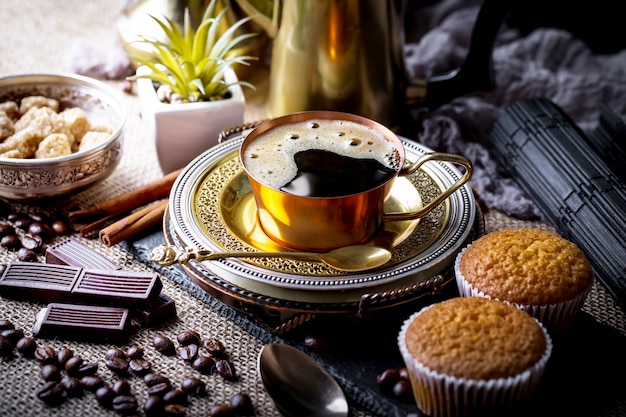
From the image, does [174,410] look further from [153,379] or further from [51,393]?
[51,393]

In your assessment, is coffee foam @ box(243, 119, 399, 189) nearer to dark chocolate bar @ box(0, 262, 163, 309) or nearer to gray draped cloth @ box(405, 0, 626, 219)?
dark chocolate bar @ box(0, 262, 163, 309)

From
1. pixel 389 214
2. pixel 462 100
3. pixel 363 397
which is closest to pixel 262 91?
pixel 462 100

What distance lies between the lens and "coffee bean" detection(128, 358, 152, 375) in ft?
3.96

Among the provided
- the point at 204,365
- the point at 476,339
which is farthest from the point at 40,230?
the point at 476,339

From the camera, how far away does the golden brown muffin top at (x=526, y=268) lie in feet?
3.86

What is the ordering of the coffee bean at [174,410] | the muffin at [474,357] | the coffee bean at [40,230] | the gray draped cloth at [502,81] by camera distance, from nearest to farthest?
the muffin at [474,357] → the coffee bean at [174,410] → the coffee bean at [40,230] → the gray draped cloth at [502,81]

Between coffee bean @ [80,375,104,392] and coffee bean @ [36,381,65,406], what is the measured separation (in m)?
0.03

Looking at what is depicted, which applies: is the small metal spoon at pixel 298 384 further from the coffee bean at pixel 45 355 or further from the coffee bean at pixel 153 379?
the coffee bean at pixel 45 355

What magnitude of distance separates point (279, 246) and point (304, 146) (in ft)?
0.62

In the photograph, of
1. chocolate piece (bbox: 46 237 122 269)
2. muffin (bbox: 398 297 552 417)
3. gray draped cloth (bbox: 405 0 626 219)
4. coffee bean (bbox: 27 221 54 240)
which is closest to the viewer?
muffin (bbox: 398 297 552 417)

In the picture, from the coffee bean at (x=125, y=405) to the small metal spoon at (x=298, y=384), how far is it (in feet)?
0.64

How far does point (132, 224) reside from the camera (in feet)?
4.85

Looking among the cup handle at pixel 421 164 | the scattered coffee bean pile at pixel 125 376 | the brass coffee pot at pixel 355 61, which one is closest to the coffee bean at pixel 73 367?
the scattered coffee bean pile at pixel 125 376

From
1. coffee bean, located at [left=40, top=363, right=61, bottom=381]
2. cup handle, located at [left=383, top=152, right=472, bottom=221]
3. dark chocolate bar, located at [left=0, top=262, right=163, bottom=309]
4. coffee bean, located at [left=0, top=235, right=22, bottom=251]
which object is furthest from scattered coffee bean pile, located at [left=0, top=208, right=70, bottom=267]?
cup handle, located at [left=383, top=152, right=472, bottom=221]
